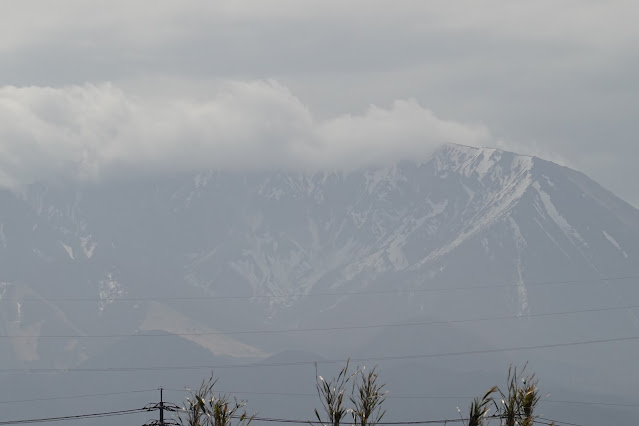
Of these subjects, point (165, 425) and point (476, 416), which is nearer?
point (476, 416)

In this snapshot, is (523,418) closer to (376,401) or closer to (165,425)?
(376,401)

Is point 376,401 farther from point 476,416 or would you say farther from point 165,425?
point 165,425

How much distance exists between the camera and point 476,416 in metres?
70.6

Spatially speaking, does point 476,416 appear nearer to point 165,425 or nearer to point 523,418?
point 523,418

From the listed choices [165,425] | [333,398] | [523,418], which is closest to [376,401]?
[333,398]

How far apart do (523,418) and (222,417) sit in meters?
18.2

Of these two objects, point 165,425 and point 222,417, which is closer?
point 222,417

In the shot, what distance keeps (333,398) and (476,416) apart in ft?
29.2

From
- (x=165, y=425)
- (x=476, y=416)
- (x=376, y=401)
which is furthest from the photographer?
(x=165, y=425)

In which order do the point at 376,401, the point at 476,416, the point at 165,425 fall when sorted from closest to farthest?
the point at 476,416
the point at 376,401
the point at 165,425

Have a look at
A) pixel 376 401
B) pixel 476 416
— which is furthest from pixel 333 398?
pixel 476 416

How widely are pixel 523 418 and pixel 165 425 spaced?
77.2 ft

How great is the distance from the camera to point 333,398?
73.9 meters

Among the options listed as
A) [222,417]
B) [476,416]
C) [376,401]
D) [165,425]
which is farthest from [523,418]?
[165,425]
